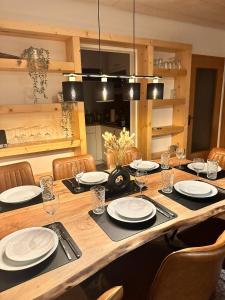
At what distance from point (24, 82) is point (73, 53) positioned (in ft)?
2.24

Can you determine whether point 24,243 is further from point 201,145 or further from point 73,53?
point 201,145

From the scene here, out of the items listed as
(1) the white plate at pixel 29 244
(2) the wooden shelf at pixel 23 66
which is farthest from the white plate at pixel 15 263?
(2) the wooden shelf at pixel 23 66

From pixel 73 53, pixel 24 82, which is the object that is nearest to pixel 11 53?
pixel 24 82

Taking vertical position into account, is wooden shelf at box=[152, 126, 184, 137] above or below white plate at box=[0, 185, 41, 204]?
above

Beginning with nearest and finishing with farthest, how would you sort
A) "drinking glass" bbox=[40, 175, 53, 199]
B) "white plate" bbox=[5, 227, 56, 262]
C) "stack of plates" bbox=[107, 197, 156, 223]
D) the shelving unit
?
"white plate" bbox=[5, 227, 56, 262] → "stack of plates" bbox=[107, 197, 156, 223] → "drinking glass" bbox=[40, 175, 53, 199] → the shelving unit

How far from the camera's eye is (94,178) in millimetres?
1815

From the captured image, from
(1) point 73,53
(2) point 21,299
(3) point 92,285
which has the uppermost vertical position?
(1) point 73,53

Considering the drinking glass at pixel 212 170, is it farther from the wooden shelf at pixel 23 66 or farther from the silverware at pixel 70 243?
the wooden shelf at pixel 23 66

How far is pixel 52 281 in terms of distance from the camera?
33.8 inches

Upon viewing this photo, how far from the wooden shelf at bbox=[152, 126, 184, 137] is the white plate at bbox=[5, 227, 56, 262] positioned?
8.26 ft

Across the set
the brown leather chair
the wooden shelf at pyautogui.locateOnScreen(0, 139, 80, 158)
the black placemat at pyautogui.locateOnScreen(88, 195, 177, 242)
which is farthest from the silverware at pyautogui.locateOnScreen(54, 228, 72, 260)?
the wooden shelf at pyautogui.locateOnScreen(0, 139, 80, 158)

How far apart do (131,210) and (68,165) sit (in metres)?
0.97

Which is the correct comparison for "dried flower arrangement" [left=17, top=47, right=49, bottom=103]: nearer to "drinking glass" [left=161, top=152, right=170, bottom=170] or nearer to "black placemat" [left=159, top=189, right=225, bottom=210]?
"drinking glass" [left=161, top=152, right=170, bottom=170]

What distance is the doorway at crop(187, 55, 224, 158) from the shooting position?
384cm
